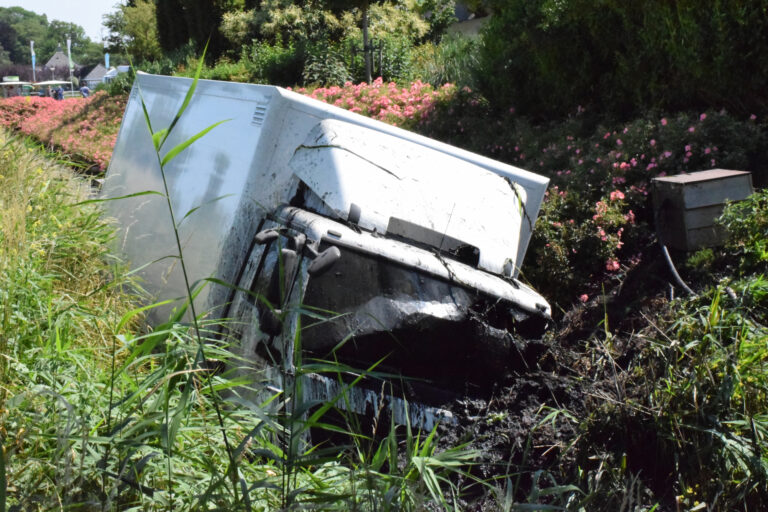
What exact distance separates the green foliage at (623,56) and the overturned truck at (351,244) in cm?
344

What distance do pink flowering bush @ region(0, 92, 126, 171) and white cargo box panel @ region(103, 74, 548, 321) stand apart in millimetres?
9709

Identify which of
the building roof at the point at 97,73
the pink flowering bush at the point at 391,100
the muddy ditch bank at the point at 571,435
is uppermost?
the building roof at the point at 97,73

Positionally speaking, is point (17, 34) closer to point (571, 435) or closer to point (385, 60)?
point (385, 60)

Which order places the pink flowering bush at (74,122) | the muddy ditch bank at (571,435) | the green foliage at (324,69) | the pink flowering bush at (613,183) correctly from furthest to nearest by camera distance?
the green foliage at (324,69) → the pink flowering bush at (74,122) → the pink flowering bush at (613,183) → the muddy ditch bank at (571,435)

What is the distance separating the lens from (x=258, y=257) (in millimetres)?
4270

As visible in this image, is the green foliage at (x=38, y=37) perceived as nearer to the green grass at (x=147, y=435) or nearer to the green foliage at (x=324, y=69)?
the green foliage at (x=324, y=69)

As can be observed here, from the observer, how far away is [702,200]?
18.5 feet

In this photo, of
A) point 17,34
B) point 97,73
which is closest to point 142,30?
point 97,73

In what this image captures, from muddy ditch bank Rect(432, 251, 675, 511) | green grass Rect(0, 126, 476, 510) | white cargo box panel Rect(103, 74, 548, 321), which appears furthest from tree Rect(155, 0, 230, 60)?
muddy ditch bank Rect(432, 251, 675, 511)

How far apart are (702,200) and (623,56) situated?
11.3ft

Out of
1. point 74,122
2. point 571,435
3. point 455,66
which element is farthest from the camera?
point 74,122

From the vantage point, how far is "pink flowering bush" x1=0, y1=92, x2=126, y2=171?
1697 centimetres

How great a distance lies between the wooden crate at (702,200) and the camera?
18.5 ft

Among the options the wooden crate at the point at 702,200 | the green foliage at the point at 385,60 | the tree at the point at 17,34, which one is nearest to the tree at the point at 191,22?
the green foliage at the point at 385,60
